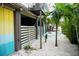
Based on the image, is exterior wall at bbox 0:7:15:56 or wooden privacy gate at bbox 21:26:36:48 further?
wooden privacy gate at bbox 21:26:36:48

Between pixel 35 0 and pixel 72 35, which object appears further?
pixel 72 35

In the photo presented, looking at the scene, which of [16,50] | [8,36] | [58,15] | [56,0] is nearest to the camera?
[56,0]

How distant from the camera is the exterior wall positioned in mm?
5463

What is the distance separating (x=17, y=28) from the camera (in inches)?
272

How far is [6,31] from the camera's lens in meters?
5.81

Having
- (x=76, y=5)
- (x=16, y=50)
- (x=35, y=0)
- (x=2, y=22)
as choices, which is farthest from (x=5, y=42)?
(x=76, y=5)

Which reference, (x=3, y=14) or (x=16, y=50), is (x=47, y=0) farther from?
(x=16, y=50)

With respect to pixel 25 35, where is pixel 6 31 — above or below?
above

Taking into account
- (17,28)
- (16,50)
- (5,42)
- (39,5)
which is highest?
(39,5)

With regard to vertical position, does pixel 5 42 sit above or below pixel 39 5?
below

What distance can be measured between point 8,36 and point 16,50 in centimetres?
98

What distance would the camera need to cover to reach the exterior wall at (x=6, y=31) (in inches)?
215

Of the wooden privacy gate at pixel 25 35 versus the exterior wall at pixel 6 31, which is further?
the wooden privacy gate at pixel 25 35

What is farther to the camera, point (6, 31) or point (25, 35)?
point (25, 35)
